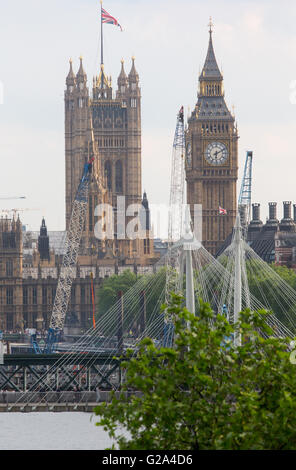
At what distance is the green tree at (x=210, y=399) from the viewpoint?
1281 inches

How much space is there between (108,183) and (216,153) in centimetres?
2662

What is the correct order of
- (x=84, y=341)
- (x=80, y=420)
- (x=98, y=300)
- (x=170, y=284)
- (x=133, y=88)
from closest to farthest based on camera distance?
(x=80, y=420) < (x=170, y=284) < (x=84, y=341) < (x=98, y=300) < (x=133, y=88)

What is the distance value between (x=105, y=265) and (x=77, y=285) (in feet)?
28.7

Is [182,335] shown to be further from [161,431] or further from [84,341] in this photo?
[84,341]

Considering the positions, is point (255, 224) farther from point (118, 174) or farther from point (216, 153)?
point (118, 174)

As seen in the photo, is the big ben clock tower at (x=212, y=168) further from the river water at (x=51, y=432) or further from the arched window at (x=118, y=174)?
the river water at (x=51, y=432)

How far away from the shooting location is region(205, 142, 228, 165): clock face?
6624 inches

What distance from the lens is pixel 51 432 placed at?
2655 inches

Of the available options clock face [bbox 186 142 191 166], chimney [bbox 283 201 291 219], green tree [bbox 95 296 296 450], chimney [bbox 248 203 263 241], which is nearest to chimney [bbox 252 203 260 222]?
chimney [bbox 248 203 263 241]

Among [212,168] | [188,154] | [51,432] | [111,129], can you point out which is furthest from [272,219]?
[51,432]

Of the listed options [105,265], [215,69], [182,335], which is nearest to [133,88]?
[215,69]

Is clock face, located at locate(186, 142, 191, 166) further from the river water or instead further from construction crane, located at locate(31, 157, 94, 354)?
the river water

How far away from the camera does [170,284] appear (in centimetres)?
10844

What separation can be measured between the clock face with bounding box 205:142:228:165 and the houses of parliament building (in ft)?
0.37
